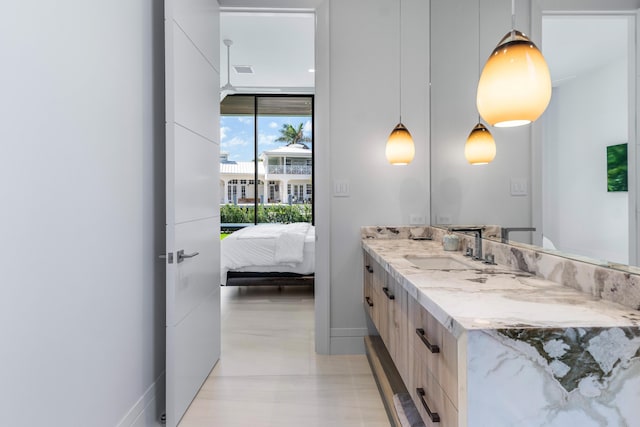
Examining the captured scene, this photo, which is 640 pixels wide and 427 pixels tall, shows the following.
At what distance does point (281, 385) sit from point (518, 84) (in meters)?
2.04

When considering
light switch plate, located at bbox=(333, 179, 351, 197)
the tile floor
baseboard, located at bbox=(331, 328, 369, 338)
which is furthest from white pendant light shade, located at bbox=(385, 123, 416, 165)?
the tile floor

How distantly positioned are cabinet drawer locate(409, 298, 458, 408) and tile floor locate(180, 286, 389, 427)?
0.82 metres

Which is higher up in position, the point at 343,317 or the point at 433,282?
the point at 433,282

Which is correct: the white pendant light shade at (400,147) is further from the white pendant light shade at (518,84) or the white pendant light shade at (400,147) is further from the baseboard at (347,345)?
the baseboard at (347,345)

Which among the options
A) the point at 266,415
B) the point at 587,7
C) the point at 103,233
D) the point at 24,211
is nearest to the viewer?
the point at 24,211

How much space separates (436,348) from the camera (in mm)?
1134

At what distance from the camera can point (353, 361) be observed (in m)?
2.65

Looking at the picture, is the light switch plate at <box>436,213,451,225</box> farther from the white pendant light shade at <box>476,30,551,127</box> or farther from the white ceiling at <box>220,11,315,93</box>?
the white ceiling at <box>220,11,315,93</box>

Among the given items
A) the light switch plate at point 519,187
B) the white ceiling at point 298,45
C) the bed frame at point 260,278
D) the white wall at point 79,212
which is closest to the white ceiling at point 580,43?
the white ceiling at point 298,45

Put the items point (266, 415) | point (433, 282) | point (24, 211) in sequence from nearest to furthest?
point (24, 211)
point (433, 282)
point (266, 415)

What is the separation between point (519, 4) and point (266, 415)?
2.28 m

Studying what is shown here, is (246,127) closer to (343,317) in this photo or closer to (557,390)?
(343,317)

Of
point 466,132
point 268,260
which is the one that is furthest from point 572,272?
point 268,260

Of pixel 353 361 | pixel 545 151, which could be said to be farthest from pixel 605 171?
pixel 353 361
